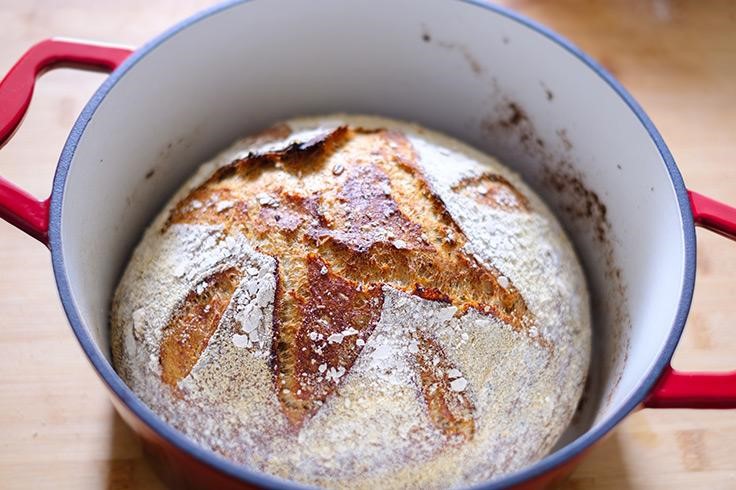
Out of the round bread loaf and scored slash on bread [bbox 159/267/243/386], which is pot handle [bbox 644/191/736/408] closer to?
the round bread loaf

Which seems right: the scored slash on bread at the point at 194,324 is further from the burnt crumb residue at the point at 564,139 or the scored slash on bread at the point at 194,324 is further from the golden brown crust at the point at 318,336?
the burnt crumb residue at the point at 564,139

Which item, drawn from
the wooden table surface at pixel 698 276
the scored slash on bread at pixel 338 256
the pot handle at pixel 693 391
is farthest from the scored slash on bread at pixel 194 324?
the pot handle at pixel 693 391

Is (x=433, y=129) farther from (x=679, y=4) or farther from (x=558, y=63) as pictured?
(x=679, y=4)

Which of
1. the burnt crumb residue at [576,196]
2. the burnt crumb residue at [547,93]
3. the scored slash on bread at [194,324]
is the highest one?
the burnt crumb residue at [547,93]

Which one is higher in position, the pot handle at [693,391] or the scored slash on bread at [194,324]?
the pot handle at [693,391]

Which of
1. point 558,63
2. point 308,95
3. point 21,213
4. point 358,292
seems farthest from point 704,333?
point 21,213

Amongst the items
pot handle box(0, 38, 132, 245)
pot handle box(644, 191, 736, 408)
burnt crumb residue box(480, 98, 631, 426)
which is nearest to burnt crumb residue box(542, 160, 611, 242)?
burnt crumb residue box(480, 98, 631, 426)

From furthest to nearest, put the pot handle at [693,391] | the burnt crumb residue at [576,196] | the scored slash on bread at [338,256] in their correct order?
1. the burnt crumb residue at [576,196]
2. the scored slash on bread at [338,256]
3. the pot handle at [693,391]

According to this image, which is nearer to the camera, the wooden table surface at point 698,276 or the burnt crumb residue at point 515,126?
the wooden table surface at point 698,276
